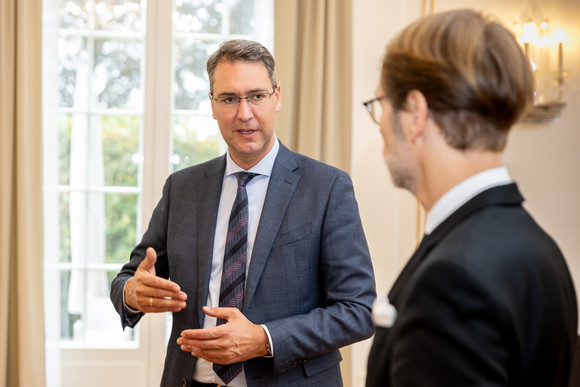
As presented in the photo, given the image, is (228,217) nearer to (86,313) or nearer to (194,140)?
(194,140)

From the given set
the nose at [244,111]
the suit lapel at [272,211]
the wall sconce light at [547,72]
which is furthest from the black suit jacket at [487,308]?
the wall sconce light at [547,72]

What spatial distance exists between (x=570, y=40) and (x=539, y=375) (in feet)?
9.64

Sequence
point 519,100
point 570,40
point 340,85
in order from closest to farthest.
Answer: point 519,100 < point 570,40 < point 340,85

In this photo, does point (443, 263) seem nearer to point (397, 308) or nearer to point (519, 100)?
point (397, 308)

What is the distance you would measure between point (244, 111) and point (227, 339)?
2.52 ft

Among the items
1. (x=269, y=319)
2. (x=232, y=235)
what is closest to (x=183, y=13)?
(x=232, y=235)

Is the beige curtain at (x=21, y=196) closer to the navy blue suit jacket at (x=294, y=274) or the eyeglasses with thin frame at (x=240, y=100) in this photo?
the navy blue suit jacket at (x=294, y=274)

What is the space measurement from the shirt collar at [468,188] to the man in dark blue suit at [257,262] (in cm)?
88

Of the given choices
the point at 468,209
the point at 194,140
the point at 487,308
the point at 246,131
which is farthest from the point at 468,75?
the point at 194,140

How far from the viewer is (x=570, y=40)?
3385 millimetres

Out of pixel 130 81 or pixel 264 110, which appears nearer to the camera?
pixel 264 110

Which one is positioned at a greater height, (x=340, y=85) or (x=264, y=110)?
(x=340, y=85)

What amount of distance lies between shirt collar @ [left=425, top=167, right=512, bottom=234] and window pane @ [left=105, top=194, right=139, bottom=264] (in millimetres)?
3054

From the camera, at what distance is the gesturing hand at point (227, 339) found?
5.68 feet
